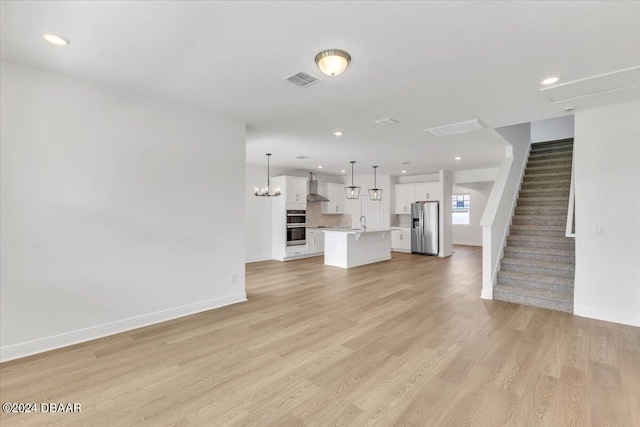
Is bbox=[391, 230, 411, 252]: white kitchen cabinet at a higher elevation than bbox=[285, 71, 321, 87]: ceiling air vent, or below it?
below

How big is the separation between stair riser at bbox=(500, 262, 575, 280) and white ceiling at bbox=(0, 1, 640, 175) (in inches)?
92.3

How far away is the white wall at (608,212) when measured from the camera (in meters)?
3.53

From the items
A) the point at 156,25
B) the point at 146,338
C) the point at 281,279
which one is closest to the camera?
the point at 156,25

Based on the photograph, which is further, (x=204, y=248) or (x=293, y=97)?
(x=204, y=248)

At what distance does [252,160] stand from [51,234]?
196 inches

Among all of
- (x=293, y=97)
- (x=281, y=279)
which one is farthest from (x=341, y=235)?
(x=293, y=97)

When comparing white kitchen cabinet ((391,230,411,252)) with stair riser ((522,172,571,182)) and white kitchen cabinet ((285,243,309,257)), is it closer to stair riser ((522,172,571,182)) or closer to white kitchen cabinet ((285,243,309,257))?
white kitchen cabinet ((285,243,309,257))

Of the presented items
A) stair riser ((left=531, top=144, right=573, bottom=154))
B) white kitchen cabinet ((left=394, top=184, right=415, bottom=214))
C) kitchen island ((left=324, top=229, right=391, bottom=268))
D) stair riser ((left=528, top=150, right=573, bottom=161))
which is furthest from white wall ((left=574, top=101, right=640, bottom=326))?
white kitchen cabinet ((left=394, top=184, right=415, bottom=214))

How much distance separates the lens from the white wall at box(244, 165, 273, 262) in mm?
7977

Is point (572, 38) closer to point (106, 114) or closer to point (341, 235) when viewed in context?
point (106, 114)

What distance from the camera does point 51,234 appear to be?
9.49 feet

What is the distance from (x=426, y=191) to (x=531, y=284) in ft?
17.9

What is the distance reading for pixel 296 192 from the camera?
28.2 ft

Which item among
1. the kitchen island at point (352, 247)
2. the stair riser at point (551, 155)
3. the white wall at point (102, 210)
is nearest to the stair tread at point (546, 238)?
the stair riser at point (551, 155)
